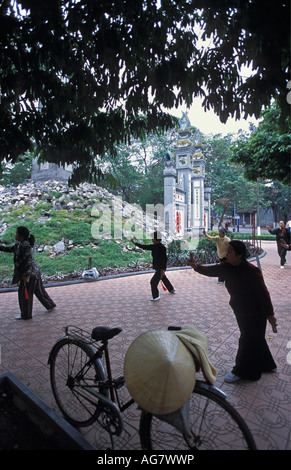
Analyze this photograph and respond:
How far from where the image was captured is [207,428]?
6.53 feet

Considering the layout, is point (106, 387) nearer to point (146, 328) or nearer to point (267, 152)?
point (146, 328)

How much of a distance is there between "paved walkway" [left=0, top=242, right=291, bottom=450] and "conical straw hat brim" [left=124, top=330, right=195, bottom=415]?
0.91 metres

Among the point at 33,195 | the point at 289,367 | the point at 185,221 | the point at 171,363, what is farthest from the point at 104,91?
the point at 33,195

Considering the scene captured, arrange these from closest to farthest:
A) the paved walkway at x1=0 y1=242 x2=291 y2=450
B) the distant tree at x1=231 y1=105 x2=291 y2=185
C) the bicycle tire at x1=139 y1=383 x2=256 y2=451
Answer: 1. the bicycle tire at x1=139 y1=383 x2=256 y2=451
2. the paved walkway at x1=0 y1=242 x2=291 y2=450
3. the distant tree at x1=231 y1=105 x2=291 y2=185

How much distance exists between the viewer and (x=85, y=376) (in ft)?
8.45

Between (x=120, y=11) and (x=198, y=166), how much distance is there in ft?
57.9

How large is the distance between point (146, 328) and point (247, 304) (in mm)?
2306

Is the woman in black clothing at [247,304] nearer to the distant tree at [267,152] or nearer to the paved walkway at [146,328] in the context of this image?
the paved walkway at [146,328]

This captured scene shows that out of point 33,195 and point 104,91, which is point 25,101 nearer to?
point 104,91

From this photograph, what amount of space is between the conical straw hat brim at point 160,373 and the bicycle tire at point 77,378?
700 millimetres

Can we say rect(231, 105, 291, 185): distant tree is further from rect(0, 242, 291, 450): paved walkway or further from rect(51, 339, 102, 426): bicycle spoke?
rect(51, 339, 102, 426): bicycle spoke

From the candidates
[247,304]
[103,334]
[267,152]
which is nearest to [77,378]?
[103,334]

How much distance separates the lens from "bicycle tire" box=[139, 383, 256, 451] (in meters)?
1.78

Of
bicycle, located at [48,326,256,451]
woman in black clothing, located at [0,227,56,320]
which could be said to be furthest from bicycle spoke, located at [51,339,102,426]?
woman in black clothing, located at [0,227,56,320]
